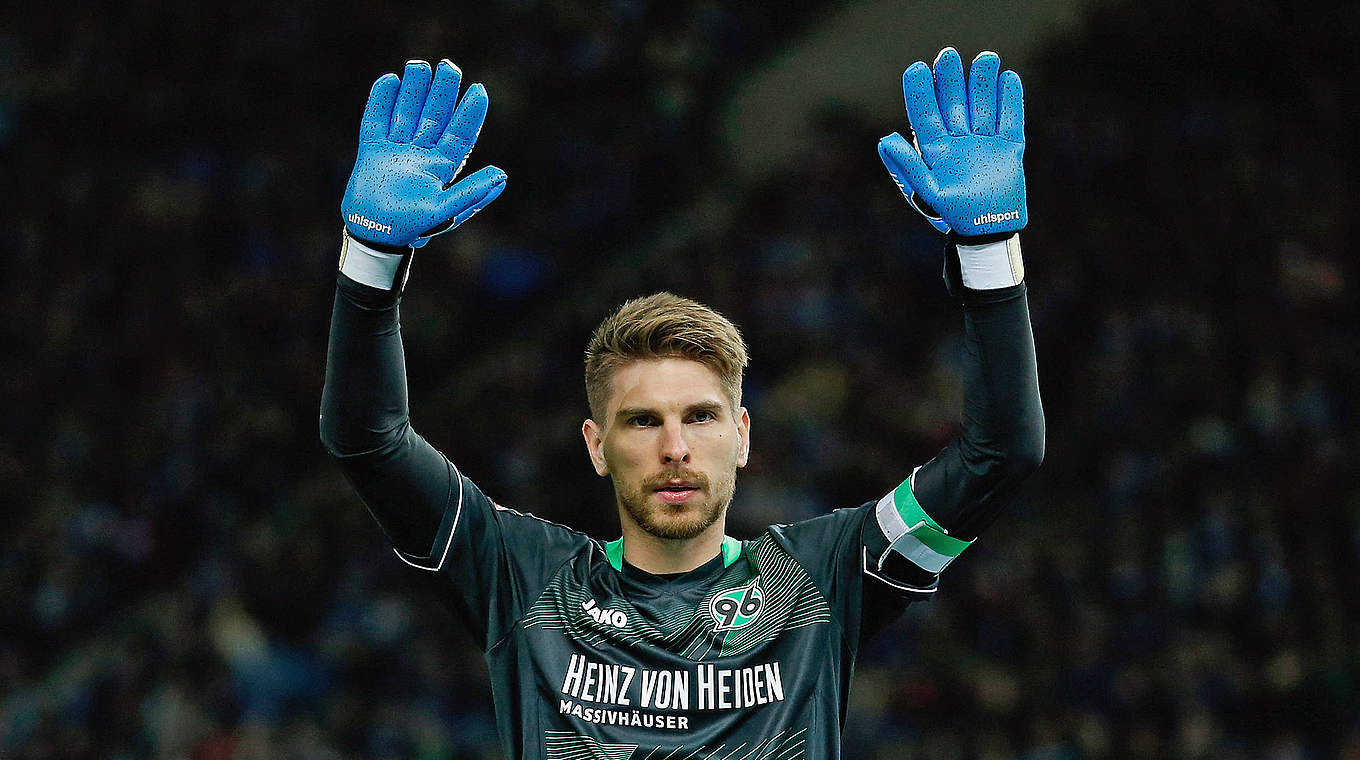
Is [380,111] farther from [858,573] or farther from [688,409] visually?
[858,573]

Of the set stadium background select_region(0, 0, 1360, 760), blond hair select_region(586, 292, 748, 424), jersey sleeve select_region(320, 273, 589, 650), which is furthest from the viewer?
stadium background select_region(0, 0, 1360, 760)

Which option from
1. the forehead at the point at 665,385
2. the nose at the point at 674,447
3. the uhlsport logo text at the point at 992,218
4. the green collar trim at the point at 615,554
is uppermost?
the uhlsport logo text at the point at 992,218

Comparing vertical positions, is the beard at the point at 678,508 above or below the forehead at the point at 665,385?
below

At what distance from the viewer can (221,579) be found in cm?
842

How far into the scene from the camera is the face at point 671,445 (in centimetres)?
297

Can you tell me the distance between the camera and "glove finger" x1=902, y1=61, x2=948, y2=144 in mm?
2980

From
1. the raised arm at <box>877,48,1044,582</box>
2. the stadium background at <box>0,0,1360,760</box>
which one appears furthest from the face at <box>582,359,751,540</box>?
the stadium background at <box>0,0,1360,760</box>

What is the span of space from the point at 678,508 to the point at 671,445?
127 mm

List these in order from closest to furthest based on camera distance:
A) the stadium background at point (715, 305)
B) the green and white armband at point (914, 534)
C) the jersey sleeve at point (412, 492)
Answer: the jersey sleeve at point (412, 492), the green and white armband at point (914, 534), the stadium background at point (715, 305)

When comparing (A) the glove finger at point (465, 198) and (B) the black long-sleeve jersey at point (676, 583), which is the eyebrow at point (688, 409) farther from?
(A) the glove finger at point (465, 198)

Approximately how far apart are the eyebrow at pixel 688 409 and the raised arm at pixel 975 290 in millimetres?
387

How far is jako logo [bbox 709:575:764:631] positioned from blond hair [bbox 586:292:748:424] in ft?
1.23

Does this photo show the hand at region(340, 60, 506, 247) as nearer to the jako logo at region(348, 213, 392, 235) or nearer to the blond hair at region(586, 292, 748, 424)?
the jako logo at region(348, 213, 392, 235)

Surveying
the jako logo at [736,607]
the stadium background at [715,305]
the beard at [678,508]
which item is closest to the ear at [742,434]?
the beard at [678,508]
